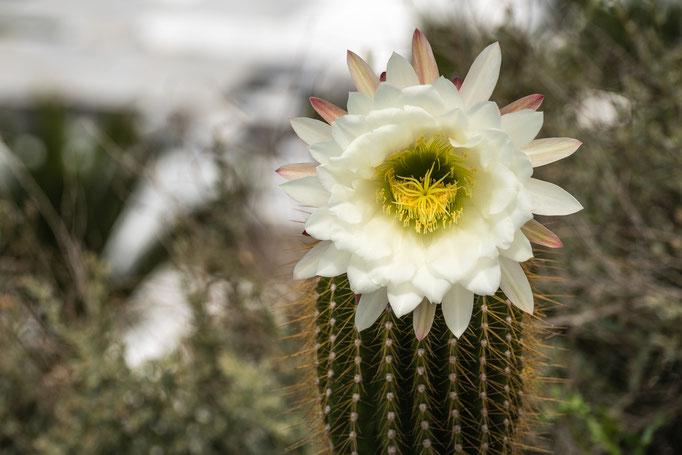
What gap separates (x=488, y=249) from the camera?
93 cm

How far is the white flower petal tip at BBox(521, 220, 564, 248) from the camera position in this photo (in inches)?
39.0

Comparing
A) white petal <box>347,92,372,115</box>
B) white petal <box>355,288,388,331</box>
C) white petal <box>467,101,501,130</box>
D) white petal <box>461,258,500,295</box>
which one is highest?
white petal <box>467,101,501,130</box>

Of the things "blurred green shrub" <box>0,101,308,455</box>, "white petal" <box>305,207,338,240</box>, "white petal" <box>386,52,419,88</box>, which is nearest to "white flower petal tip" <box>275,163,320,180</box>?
"white petal" <box>305,207,338,240</box>

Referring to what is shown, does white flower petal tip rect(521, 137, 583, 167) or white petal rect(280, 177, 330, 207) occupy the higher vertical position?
white flower petal tip rect(521, 137, 583, 167)

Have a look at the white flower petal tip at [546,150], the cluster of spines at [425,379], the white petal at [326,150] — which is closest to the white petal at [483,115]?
the white flower petal tip at [546,150]

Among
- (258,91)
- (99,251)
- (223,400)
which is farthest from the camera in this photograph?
(258,91)

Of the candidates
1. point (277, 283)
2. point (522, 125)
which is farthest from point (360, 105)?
point (277, 283)

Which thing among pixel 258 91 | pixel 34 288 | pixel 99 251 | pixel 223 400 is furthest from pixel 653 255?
pixel 258 91

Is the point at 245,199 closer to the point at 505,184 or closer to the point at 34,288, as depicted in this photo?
the point at 34,288

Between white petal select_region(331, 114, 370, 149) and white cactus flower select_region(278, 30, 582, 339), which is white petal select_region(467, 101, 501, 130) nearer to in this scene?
white cactus flower select_region(278, 30, 582, 339)

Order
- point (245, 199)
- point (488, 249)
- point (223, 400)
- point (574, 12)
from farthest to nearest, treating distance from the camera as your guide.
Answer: point (245, 199) → point (574, 12) → point (223, 400) → point (488, 249)

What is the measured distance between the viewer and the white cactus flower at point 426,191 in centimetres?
94

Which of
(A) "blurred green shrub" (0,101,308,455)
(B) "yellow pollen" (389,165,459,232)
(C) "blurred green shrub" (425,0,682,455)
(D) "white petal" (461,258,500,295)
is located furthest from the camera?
(A) "blurred green shrub" (0,101,308,455)

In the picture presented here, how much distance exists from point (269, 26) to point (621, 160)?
6775mm
